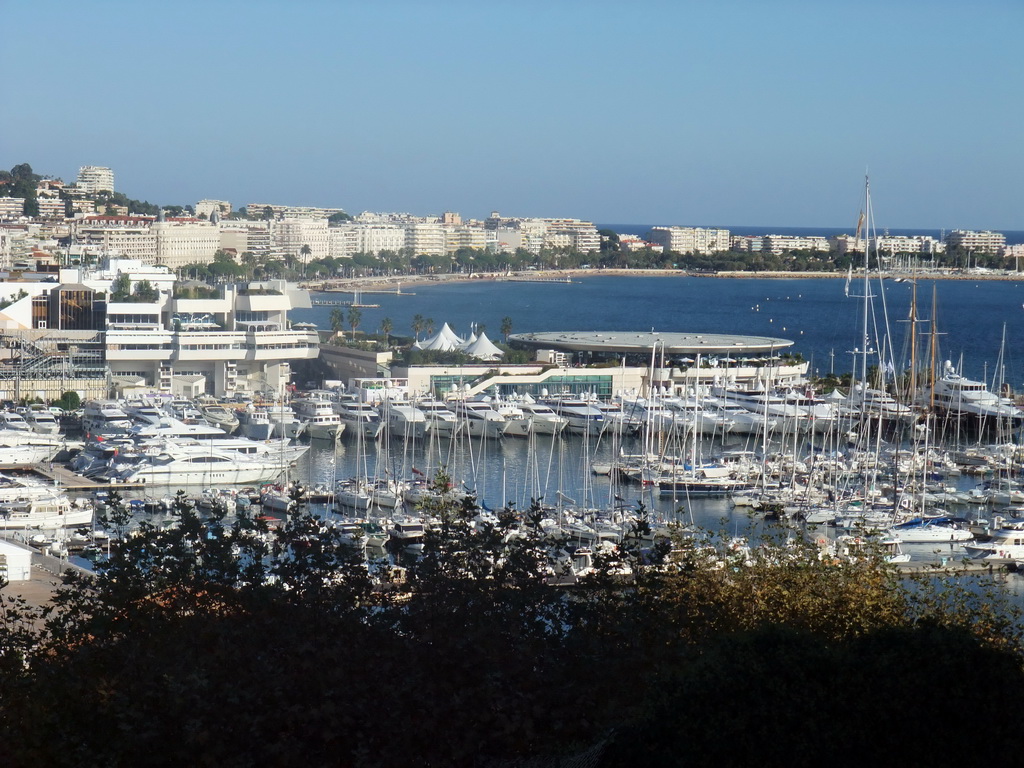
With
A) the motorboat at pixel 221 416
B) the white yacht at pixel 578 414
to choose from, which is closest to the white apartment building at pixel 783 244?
the white yacht at pixel 578 414

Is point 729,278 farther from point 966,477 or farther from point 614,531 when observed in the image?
point 614,531

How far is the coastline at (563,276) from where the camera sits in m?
49.8

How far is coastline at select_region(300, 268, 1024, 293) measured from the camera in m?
49.8

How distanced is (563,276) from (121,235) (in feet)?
79.6

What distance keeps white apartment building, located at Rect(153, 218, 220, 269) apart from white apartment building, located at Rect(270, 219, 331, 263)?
8.67 m

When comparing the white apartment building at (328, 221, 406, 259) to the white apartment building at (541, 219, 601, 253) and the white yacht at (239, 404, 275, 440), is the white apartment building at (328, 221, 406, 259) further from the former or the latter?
the white yacht at (239, 404, 275, 440)

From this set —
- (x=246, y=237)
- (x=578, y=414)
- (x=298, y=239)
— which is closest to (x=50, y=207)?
(x=246, y=237)

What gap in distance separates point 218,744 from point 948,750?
1.86m

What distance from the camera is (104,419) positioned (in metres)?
15.3

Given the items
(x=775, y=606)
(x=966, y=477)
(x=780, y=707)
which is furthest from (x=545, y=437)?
(x=780, y=707)

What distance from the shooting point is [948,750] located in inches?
136

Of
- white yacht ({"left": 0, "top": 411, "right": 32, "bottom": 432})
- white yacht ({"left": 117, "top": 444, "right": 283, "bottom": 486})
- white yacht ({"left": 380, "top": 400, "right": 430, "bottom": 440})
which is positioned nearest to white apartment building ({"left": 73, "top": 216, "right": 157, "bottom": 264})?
white yacht ({"left": 0, "top": 411, "right": 32, "bottom": 432})

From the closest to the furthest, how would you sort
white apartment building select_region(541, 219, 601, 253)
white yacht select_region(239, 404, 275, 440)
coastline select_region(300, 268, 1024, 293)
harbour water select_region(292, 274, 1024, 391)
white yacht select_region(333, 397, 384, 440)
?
white yacht select_region(239, 404, 275, 440), white yacht select_region(333, 397, 384, 440), harbour water select_region(292, 274, 1024, 391), coastline select_region(300, 268, 1024, 293), white apartment building select_region(541, 219, 601, 253)

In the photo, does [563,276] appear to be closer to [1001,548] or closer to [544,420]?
[544,420]
